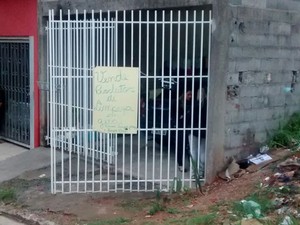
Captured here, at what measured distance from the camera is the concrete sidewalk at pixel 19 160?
846 centimetres

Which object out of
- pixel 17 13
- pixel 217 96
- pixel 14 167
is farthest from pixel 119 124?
pixel 17 13

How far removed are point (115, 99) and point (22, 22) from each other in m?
4.40

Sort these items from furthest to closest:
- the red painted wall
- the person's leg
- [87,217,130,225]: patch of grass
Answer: the red painted wall < the person's leg < [87,217,130,225]: patch of grass

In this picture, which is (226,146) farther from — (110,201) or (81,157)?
(81,157)

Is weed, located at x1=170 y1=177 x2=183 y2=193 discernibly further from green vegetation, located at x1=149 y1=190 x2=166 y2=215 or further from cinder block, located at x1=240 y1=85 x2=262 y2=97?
cinder block, located at x1=240 y1=85 x2=262 y2=97

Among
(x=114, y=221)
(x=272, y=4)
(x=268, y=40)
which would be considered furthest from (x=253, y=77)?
(x=114, y=221)

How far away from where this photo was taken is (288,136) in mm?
7637

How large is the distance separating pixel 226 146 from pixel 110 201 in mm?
1723

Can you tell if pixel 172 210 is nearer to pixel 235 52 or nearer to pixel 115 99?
pixel 115 99

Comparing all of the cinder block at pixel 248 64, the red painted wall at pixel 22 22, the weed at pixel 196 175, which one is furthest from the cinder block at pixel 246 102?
the red painted wall at pixel 22 22

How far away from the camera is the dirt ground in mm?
6107

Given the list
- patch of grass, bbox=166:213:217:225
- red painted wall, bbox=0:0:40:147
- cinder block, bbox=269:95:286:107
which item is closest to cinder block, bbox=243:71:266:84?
cinder block, bbox=269:95:286:107

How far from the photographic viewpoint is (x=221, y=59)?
678 centimetres

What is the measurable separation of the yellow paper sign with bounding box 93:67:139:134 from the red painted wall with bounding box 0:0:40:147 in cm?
349
